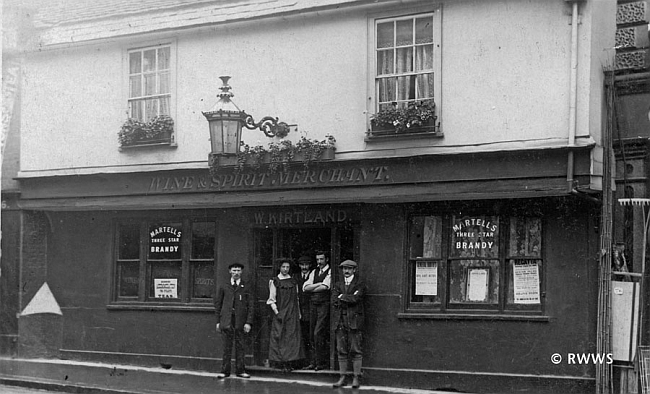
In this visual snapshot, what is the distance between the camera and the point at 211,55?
1502 centimetres

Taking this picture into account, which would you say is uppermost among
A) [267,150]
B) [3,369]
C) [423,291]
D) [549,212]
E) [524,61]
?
[524,61]

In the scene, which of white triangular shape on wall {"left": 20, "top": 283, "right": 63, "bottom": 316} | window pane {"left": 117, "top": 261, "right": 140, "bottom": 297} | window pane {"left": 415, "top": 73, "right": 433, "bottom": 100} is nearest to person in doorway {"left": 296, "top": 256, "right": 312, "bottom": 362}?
window pane {"left": 415, "top": 73, "right": 433, "bottom": 100}

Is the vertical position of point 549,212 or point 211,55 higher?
point 211,55

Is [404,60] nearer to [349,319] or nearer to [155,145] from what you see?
[349,319]

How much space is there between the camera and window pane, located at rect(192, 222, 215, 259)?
15453 millimetres

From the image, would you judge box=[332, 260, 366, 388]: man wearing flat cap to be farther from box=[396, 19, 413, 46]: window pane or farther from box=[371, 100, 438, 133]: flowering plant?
box=[396, 19, 413, 46]: window pane

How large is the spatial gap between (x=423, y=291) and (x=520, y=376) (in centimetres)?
196

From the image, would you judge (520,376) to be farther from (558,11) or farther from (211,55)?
(211,55)

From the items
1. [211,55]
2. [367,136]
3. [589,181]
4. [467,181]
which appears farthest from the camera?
[211,55]

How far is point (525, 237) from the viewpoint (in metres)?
12.7

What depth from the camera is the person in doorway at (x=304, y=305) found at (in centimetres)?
1430

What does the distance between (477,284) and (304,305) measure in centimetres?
300

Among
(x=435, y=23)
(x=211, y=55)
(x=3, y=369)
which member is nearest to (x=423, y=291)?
(x=435, y=23)

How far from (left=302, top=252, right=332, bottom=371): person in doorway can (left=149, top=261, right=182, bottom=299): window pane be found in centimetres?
277
